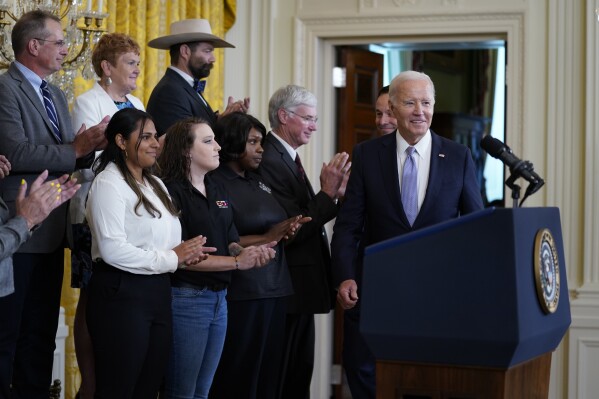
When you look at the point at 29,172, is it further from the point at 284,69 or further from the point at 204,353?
the point at 284,69

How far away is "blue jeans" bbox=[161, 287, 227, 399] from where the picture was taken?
3840 mm

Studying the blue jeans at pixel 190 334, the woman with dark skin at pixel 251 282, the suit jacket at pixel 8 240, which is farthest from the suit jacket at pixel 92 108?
the suit jacket at pixel 8 240

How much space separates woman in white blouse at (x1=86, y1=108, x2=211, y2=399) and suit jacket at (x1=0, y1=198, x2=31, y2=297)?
1.27ft

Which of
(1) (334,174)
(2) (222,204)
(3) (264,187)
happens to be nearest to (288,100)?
(1) (334,174)

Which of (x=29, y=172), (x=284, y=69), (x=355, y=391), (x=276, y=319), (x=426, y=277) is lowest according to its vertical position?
(x=355, y=391)

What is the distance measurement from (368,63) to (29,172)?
3821 mm

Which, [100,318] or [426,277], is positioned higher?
[426,277]

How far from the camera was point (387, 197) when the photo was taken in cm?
400

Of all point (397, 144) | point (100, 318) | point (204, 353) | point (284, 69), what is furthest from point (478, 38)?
point (100, 318)

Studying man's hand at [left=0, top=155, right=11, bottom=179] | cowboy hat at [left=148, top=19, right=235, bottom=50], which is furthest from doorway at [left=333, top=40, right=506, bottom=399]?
man's hand at [left=0, top=155, right=11, bottom=179]

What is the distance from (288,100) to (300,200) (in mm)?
489

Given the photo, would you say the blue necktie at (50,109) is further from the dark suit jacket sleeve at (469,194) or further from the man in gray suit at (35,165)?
the dark suit jacket sleeve at (469,194)

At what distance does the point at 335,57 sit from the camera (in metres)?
6.98

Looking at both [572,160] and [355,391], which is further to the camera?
[572,160]
